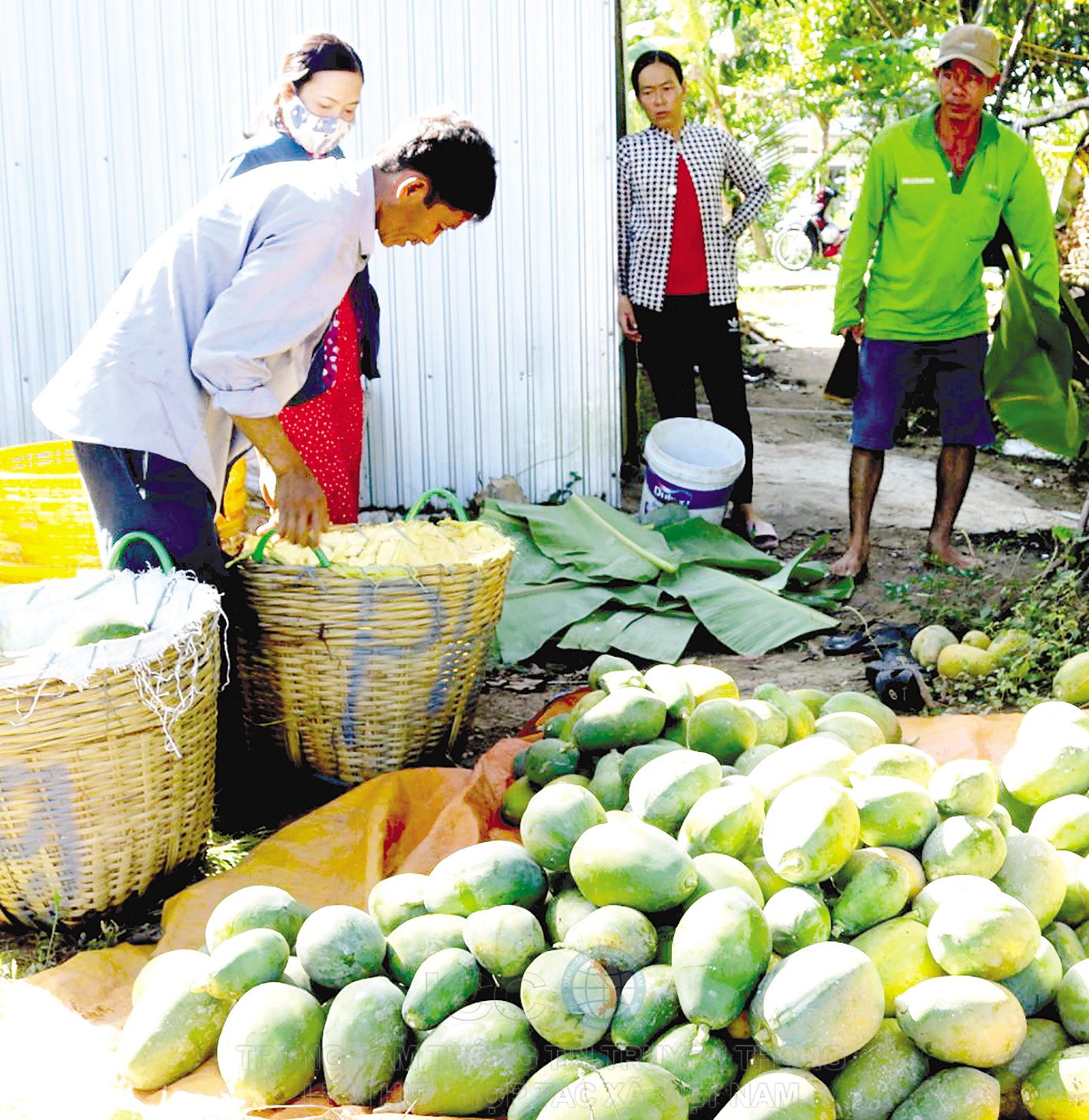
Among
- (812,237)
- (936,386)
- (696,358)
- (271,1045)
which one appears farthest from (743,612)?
(812,237)

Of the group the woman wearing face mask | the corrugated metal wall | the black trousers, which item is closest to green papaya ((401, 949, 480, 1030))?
the woman wearing face mask

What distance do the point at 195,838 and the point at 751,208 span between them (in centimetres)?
426

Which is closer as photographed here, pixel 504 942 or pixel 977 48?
pixel 504 942

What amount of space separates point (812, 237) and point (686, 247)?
11.8 metres

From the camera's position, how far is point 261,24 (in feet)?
17.9

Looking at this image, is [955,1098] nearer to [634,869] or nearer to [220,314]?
[634,869]

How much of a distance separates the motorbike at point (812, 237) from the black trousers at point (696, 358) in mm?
10976

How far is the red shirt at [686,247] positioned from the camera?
5.66m

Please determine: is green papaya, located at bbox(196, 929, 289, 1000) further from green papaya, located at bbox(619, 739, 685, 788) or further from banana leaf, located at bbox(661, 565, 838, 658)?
banana leaf, located at bbox(661, 565, 838, 658)

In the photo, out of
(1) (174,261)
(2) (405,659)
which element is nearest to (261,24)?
(1) (174,261)

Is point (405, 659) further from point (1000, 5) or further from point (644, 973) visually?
point (1000, 5)

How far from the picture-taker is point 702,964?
1718 millimetres

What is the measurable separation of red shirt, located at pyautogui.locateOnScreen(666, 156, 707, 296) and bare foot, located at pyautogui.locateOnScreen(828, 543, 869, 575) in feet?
4.61

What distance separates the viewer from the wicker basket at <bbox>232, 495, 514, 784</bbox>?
302 cm
